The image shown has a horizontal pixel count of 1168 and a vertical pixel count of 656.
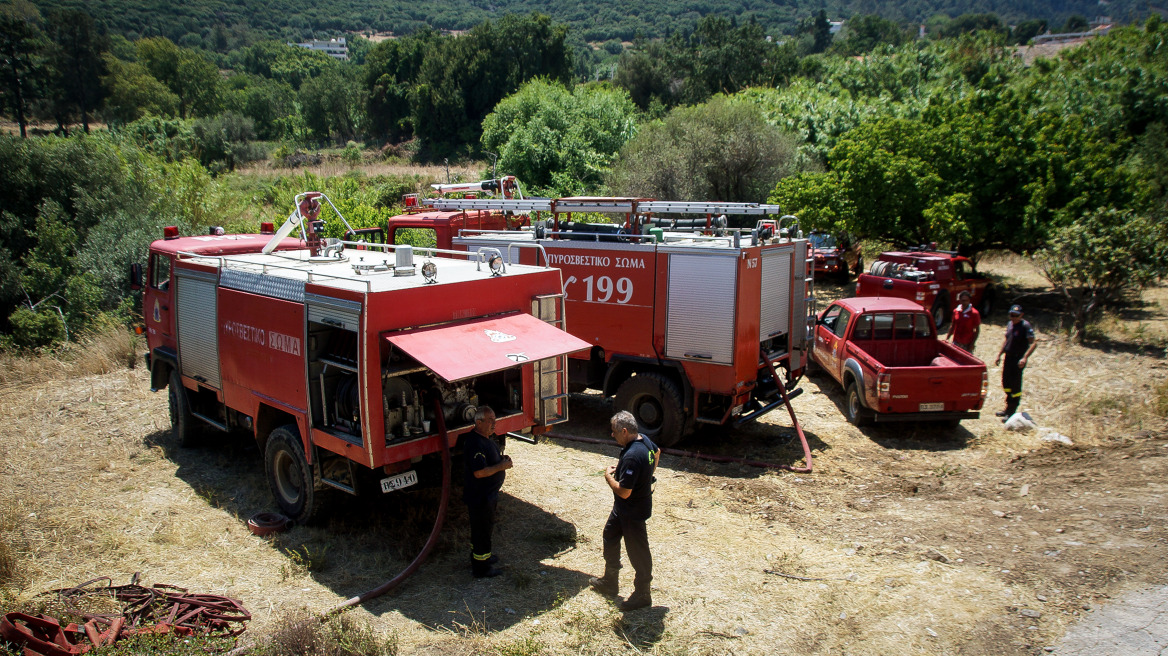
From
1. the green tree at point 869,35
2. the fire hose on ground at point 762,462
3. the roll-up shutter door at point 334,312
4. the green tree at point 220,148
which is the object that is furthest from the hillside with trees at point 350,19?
the roll-up shutter door at point 334,312

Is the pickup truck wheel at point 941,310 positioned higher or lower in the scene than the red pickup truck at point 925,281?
lower

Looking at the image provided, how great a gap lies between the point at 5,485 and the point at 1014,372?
43.5 feet

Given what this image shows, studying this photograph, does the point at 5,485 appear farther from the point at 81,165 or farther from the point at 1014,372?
the point at 81,165

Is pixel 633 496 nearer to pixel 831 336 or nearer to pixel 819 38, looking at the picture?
pixel 831 336

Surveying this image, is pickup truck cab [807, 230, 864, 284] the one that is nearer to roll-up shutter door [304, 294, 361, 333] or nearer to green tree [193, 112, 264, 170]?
roll-up shutter door [304, 294, 361, 333]

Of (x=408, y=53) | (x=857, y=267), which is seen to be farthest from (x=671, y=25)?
(x=857, y=267)

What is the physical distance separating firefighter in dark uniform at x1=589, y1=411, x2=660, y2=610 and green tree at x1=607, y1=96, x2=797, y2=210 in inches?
759

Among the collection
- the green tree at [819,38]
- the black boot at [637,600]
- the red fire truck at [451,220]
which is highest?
the green tree at [819,38]

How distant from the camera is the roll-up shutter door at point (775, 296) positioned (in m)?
9.86

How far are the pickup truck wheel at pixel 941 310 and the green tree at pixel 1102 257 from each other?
6.87 ft

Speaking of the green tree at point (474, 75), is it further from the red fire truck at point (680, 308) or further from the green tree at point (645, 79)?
the red fire truck at point (680, 308)

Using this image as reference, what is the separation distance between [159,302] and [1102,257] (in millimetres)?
17301

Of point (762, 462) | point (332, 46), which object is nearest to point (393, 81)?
point (762, 462)

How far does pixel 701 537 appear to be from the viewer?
7340 mm
